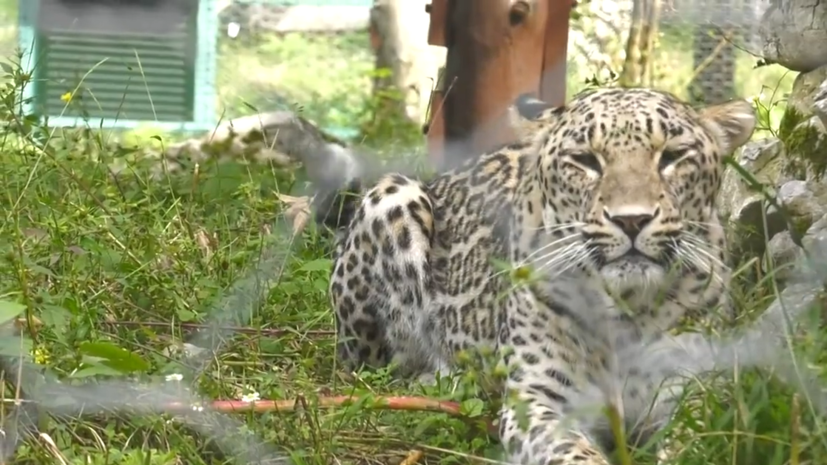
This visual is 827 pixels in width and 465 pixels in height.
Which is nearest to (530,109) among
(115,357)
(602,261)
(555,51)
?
(602,261)

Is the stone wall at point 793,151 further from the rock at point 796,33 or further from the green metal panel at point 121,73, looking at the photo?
the green metal panel at point 121,73

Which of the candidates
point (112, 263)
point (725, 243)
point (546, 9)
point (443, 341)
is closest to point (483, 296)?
point (443, 341)

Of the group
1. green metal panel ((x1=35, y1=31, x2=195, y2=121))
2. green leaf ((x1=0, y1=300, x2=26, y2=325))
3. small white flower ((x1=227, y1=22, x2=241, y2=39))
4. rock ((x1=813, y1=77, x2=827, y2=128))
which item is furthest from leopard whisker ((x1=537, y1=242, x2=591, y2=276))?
small white flower ((x1=227, y1=22, x2=241, y2=39))

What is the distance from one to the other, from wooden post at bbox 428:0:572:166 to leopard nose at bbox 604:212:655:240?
5.56 feet

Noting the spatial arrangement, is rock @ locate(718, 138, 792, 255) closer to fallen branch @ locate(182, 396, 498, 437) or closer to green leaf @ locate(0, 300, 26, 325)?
fallen branch @ locate(182, 396, 498, 437)

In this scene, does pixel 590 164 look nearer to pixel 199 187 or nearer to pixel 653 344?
pixel 653 344

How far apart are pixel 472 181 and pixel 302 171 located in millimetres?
1393

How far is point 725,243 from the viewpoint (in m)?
2.86

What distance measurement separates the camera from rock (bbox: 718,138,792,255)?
332 centimetres

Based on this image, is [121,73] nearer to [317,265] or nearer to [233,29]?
[233,29]

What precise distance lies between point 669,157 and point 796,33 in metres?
0.91

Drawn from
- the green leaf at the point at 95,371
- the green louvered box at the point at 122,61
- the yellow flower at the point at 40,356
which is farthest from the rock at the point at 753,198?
the green louvered box at the point at 122,61

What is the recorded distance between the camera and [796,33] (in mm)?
3406

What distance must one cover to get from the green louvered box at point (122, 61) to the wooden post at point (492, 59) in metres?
0.84
